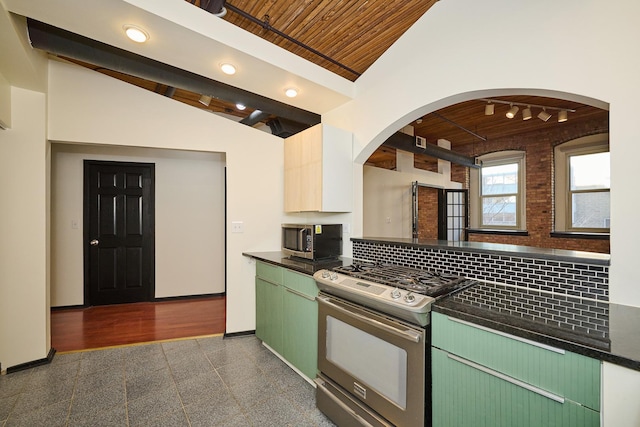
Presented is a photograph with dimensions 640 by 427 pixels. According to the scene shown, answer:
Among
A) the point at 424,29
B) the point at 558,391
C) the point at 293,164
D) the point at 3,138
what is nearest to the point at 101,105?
the point at 3,138

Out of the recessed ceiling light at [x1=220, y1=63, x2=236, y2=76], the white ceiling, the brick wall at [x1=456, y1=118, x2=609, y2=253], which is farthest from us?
the brick wall at [x1=456, y1=118, x2=609, y2=253]

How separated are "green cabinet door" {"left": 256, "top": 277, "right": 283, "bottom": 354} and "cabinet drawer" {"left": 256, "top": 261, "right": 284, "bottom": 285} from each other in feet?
0.13

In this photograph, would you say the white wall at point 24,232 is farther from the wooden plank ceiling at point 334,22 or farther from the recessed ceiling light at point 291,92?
the recessed ceiling light at point 291,92

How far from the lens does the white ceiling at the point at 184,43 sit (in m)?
1.76

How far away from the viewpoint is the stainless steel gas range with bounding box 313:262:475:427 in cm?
142

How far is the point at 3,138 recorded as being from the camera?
2.39 meters

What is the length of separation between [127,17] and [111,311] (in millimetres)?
3758

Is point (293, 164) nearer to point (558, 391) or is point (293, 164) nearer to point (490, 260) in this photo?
point (490, 260)

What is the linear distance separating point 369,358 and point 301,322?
31.1 inches

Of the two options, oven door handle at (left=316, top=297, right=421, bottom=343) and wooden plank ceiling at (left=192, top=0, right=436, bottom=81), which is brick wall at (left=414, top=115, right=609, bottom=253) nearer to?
wooden plank ceiling at (left=192, top=0, right=436, bottom=81)

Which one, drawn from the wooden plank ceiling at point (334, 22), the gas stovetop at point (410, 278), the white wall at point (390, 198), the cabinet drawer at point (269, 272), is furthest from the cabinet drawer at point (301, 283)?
the white wall at point (390, 198)

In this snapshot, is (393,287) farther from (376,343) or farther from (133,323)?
(133,323)

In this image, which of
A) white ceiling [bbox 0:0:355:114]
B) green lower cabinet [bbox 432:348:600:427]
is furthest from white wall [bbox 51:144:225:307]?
green lower cabinet [bbox 432:348:600:427]

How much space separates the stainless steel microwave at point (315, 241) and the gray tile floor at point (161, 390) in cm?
100
